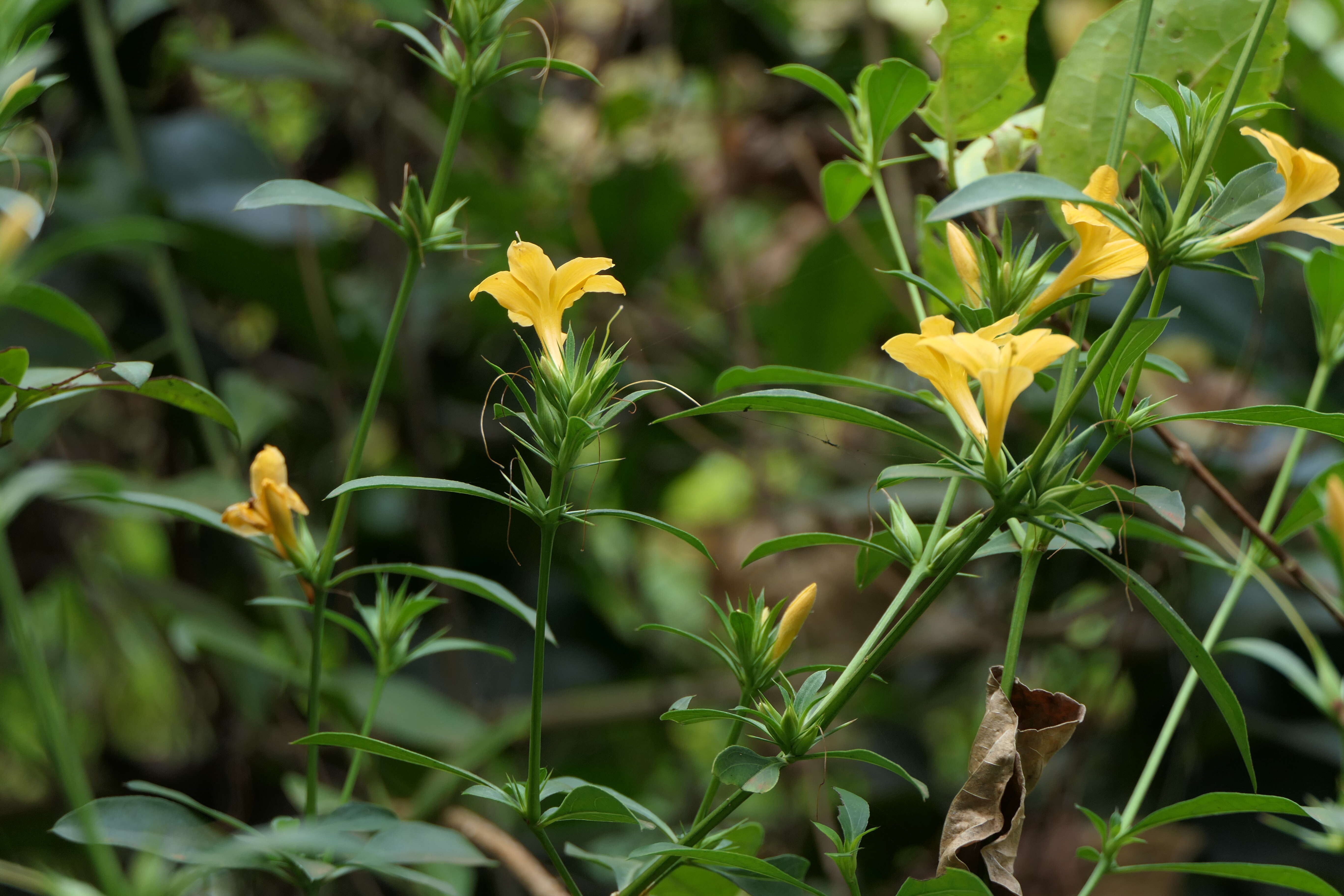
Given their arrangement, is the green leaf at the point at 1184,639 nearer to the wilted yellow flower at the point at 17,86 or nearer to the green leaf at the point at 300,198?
the green leaf at the point at 300,198

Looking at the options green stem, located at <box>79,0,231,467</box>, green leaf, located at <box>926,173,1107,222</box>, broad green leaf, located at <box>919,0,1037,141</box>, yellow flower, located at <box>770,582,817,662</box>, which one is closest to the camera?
green leaf, located at <box>926,173,1107,222</box>

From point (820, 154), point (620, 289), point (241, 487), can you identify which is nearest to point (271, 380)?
point (241, 487)

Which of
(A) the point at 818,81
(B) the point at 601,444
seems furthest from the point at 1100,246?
(B) the point at 601,444

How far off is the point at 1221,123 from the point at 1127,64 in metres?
0.17

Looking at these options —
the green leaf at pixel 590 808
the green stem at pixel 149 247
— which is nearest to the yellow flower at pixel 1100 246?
the green leaf at pixel 590 808

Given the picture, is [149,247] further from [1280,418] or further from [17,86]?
[1280,418]

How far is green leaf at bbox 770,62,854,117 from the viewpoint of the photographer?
0.42 metres

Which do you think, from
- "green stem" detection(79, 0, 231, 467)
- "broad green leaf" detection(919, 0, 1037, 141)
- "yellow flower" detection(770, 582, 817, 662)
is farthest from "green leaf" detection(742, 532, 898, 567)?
"green stem" detection(79, 0, 231, 467)

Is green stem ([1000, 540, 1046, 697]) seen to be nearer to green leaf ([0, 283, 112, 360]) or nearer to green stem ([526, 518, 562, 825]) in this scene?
green stem ([526, 518, 562, 825])

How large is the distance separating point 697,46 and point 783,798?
1005 millimetres

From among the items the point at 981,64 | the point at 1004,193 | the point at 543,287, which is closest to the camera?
the point at 1004,193

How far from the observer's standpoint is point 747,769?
1.08ft

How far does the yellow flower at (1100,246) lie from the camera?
12.8 inches

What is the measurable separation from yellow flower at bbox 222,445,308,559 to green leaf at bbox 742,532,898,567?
0.64 feet
